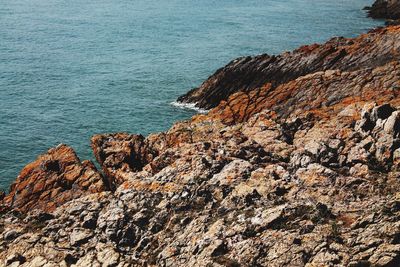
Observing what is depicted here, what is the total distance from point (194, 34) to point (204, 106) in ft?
174

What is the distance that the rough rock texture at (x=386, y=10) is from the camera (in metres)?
131

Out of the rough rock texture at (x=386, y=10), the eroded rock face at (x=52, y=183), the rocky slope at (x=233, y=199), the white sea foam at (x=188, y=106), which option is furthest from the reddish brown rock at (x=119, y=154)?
the rough rock texture at (x=386, y=10)

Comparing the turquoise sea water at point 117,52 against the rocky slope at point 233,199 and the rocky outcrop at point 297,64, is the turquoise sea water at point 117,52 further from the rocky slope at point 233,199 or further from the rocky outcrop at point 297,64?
the rocky slope at point 233,199

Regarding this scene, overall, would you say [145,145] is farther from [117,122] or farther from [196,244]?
[117,122]

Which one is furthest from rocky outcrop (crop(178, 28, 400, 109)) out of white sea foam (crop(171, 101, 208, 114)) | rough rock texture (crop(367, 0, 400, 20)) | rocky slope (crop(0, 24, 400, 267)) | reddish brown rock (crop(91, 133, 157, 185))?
rough rock texture (crop(367, 0, 400, 20))

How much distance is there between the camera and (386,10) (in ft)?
445

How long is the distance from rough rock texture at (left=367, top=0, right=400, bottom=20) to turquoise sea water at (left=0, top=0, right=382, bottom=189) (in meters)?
6.16

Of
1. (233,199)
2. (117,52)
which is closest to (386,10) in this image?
(117,52)

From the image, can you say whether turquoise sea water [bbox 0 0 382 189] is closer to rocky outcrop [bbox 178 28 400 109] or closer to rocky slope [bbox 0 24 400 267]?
rocky outcrop [bbox 178 28 400 109]

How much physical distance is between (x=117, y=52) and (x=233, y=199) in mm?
81502

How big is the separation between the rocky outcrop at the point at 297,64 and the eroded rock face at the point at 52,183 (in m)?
23.3

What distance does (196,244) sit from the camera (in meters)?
21.3

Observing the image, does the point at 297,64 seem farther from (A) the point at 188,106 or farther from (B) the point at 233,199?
(B) the point at 233,199

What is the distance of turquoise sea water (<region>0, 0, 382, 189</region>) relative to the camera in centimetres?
6184
